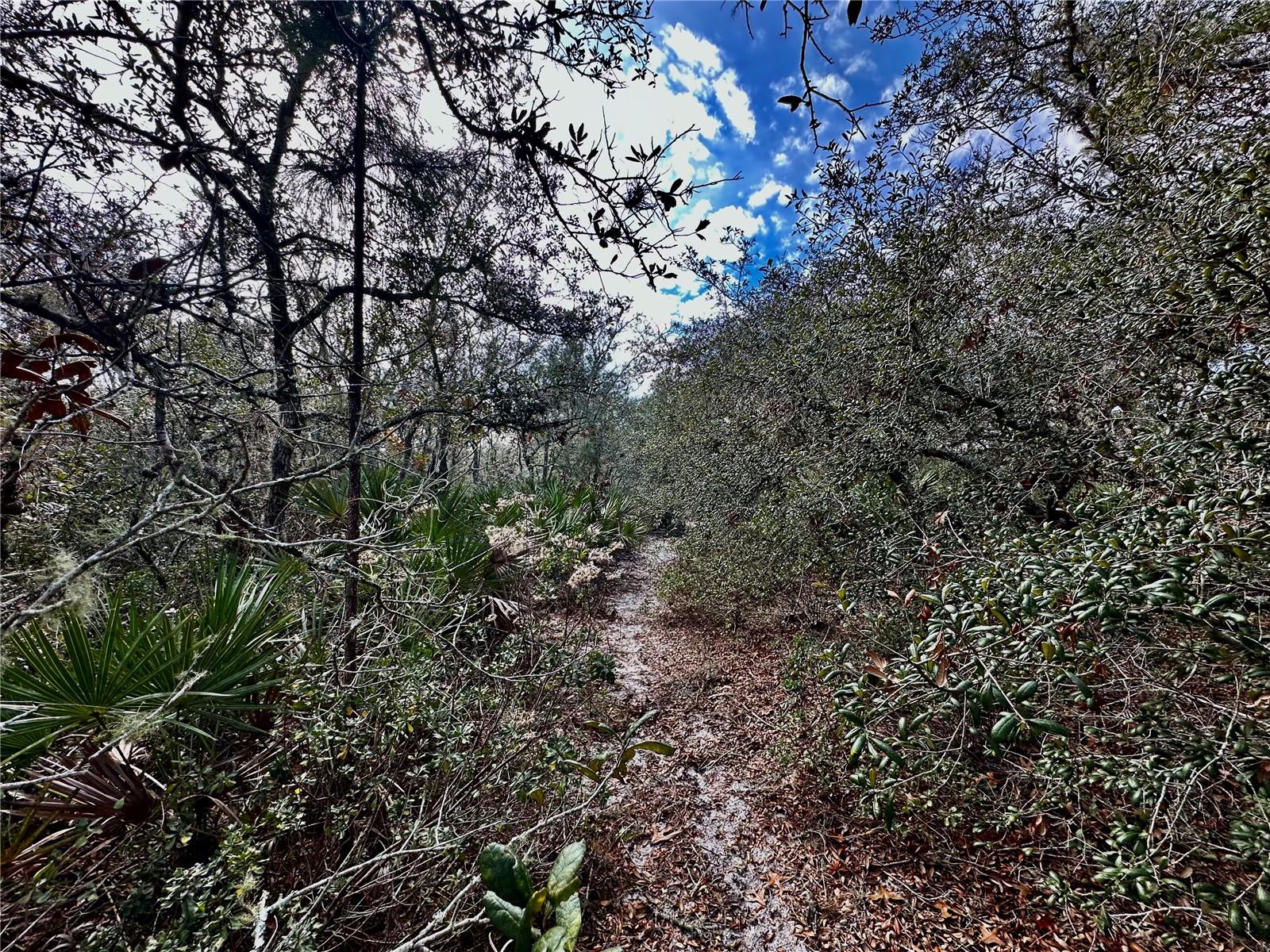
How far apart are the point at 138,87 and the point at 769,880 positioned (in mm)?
5673

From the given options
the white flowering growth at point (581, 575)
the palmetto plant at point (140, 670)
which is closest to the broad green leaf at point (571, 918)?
the palmetto plant at point (140, 670)

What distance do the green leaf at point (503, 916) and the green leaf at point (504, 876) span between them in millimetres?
147

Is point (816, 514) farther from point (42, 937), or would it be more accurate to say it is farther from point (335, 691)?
point (42, 937)

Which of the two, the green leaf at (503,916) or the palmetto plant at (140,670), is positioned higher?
the palmetto plant at (140,670)

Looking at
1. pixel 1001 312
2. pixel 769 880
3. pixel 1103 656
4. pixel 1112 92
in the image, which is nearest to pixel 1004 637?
pixel 1103 656

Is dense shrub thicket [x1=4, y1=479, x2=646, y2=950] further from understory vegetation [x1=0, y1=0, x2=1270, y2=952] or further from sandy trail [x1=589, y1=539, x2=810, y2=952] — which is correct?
sandy trail [x1=589, y1=539, x2=810, y2=952]

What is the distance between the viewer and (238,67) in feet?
8.61

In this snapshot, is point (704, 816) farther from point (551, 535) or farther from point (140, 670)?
point (140, 670)

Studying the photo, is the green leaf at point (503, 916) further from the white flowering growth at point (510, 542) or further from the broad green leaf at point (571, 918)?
the white flowering growth at point (510, 542)

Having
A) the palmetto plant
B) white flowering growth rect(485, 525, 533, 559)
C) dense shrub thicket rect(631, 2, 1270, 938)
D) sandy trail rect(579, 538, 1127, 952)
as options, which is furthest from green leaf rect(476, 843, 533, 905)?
white flowering growth rect(485, 525, 533, 559)

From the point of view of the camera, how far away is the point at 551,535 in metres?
4.57

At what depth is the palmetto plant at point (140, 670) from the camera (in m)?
1.60

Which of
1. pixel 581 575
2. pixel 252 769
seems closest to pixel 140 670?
pixel 252 769

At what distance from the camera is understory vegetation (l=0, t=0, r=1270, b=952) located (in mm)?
1517
